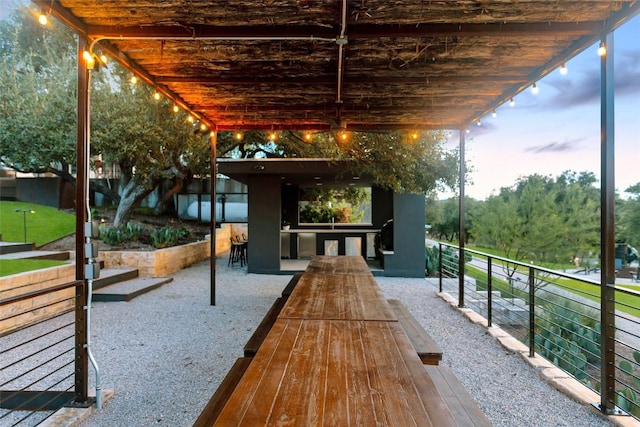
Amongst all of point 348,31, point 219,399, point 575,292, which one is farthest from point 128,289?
point 575,292

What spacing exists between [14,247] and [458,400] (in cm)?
894

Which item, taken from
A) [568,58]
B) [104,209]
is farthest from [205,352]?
[104,209]

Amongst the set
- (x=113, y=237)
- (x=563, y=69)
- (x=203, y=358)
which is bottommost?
(x=203, y=358)

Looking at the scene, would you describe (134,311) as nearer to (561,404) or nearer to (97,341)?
(97,341)

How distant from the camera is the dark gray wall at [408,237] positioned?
827 centimetres

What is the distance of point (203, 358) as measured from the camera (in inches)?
138

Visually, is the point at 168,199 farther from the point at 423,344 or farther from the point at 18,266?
the point at 423,344

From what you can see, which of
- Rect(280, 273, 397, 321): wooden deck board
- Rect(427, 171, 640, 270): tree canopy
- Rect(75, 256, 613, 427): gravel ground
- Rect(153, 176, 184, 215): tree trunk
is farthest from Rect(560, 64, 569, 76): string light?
Rect(427, 171, 640, 270): tree canopy

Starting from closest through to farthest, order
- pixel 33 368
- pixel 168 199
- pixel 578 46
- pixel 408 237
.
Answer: pixel 33 368 → pixel 578 46 → pixel 408 237 → pixel 168 199

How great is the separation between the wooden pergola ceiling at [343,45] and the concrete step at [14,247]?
5520mm

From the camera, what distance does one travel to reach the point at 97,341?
4.00 m

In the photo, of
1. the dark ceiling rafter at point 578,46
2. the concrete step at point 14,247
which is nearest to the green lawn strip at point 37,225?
the concrete step at point 14,247

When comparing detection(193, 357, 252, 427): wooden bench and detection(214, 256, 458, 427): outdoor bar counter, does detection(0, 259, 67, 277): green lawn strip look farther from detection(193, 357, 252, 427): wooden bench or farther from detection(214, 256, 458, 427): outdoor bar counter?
detection(214, 256, 458, 427): outdoor bar counter

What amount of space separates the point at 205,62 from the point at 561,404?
4.39 meters
